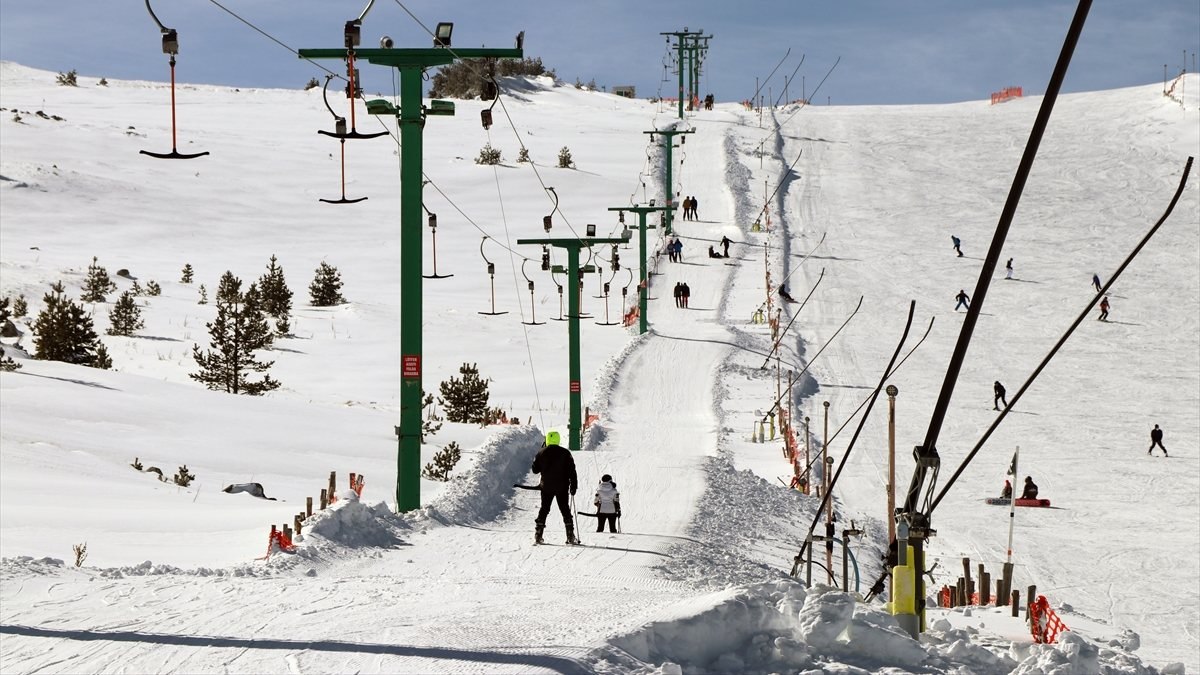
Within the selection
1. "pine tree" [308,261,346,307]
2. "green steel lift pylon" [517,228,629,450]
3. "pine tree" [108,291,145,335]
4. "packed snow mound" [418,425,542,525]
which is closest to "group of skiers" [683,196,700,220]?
"pine tree" [308,261,346,307]

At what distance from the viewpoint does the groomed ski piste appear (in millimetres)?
9445

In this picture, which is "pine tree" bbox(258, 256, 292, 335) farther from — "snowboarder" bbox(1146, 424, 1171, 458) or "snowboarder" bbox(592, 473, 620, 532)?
"snowboarder" bbox(592, 473, 620, 532)

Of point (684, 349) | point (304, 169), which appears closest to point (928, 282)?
point (684, 349)

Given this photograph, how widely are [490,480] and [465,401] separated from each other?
10.9 metres

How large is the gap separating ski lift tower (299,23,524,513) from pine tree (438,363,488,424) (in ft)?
45.8

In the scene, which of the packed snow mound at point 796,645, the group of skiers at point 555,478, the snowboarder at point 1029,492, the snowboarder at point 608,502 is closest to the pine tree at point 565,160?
the snowboarder at point 1029,492

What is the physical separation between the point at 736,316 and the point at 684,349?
6.68 m

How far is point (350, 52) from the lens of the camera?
45.7 feet

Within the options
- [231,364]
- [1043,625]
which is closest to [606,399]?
[231,364]

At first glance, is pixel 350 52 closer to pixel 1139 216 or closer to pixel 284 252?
pixel 284 252

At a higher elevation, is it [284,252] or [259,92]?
[259,92]

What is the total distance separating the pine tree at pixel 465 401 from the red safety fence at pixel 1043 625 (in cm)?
1982

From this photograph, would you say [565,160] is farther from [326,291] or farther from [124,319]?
[124,319]

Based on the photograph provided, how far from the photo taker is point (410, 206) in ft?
59.8
